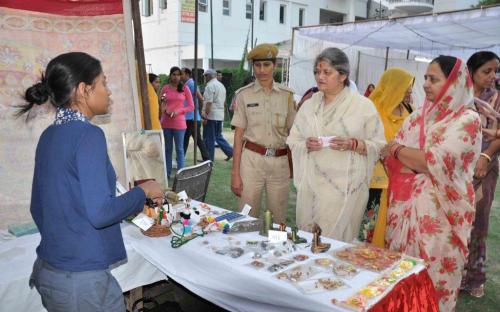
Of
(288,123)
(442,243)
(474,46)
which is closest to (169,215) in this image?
(288,123)

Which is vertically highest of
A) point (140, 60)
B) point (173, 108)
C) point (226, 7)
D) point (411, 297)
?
point (226, 7)

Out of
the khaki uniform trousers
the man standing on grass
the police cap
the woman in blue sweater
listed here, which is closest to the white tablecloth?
the woman in blue sweater

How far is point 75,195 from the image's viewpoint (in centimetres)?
133

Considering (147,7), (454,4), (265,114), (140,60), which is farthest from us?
(454,4)

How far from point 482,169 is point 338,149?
1071 millimetres

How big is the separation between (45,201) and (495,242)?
419 cm

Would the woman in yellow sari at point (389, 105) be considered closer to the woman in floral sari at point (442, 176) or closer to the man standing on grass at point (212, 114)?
the woman in floral sari at point (442, 176)

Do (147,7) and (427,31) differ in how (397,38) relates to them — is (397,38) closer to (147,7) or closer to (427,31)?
(427,31)

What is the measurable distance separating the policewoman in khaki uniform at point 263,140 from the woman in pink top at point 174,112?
135 inches

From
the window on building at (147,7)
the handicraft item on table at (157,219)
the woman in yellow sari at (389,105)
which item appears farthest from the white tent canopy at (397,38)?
the window on building at (147,7)

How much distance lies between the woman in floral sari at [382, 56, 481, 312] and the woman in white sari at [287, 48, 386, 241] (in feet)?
0.70

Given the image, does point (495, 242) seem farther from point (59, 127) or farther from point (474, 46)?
point (474, 46)

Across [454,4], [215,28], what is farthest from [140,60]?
[454,4]

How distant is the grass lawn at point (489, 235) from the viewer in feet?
9.43
